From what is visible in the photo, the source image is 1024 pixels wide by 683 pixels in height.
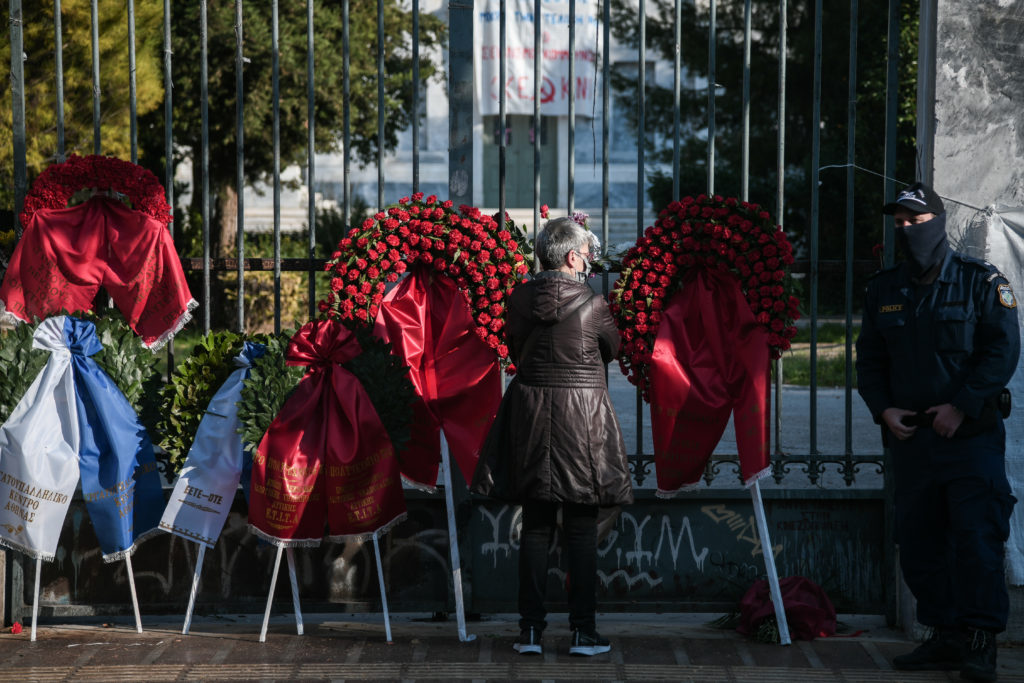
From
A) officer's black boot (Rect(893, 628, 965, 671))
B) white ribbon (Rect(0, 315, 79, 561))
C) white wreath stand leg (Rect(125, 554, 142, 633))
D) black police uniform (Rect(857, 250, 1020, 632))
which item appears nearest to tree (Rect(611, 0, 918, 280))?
black police uniform (Rect(857, 250, 1020, 632))

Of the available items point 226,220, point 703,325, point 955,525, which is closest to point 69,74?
point 703,325

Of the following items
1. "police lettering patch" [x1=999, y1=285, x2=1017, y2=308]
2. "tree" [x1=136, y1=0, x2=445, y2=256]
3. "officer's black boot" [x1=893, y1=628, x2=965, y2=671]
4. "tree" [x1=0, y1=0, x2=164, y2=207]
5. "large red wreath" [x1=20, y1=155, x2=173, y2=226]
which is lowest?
"officer's black boot" [x1=893, y1=628, x2=965, y2=671]

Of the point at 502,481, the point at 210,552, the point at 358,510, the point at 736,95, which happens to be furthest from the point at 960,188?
the point at 736,95

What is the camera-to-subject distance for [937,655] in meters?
4.69

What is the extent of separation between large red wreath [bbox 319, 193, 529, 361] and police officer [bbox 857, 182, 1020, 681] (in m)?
1.63

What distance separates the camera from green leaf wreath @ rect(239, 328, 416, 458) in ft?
16.5

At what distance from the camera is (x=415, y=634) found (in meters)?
5.27

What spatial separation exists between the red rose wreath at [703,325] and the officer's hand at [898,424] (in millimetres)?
550

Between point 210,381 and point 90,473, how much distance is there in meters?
0.67

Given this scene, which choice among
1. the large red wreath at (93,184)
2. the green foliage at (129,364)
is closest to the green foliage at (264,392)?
the green foliage at (129,364)

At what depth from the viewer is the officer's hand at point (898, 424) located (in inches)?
183

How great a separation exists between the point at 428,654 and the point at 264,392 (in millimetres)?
1358

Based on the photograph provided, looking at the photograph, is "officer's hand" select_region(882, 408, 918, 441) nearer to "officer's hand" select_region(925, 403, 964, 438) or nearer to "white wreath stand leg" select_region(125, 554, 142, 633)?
"officer's hand" select_region(925, 403, 964, 438)

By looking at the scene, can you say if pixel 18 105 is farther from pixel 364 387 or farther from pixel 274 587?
pixel 274 587
